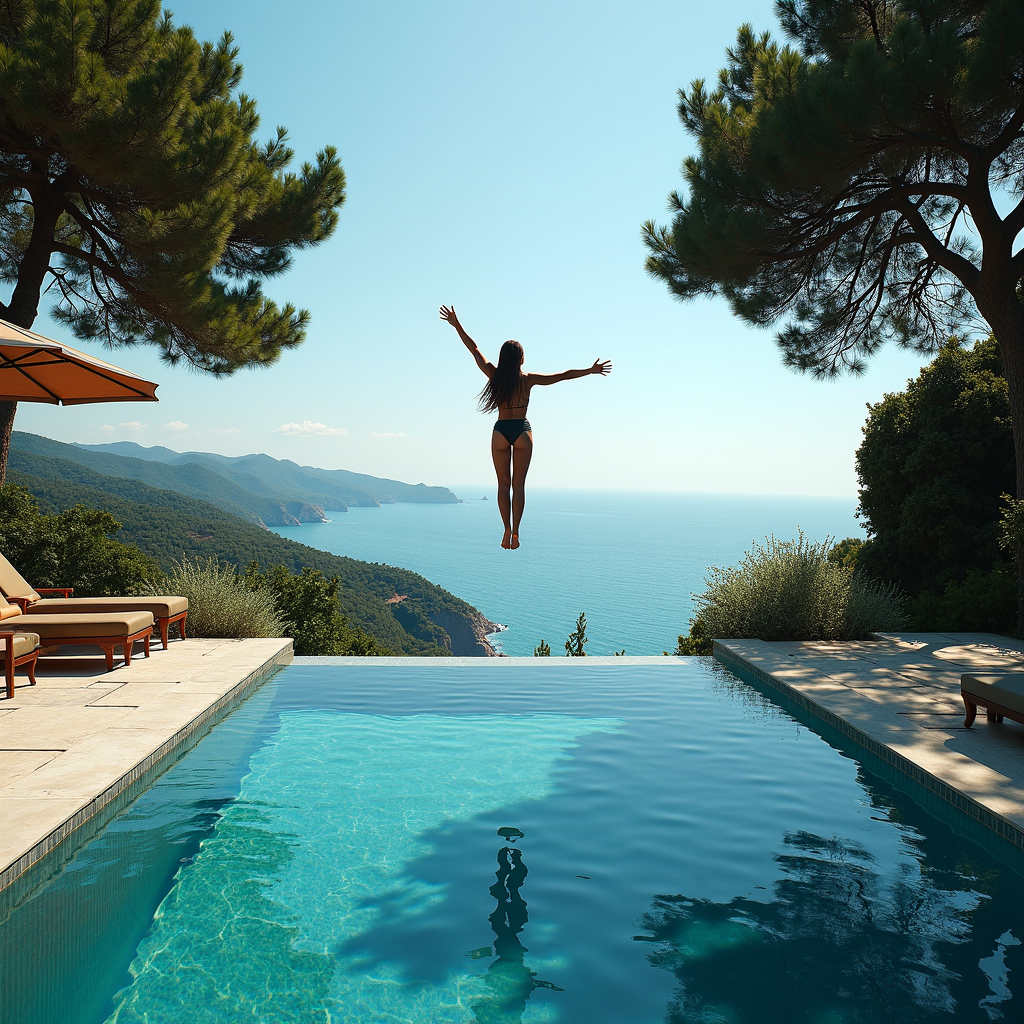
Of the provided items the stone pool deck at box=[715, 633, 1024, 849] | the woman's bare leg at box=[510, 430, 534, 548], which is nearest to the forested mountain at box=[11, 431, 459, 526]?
the woman's bare leg at box=[510, 430, 534, 548]

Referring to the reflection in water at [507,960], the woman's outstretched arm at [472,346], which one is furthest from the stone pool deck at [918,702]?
the woman's outstretched arm at [472,346]

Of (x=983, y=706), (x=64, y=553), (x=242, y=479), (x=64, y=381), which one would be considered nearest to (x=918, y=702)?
(x=983, y=706)

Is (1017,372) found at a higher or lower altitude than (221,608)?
higher

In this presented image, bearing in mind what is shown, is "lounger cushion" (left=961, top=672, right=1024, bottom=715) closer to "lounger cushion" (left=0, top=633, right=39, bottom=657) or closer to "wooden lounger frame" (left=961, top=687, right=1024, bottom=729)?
"wooden lounger frame" (left=961, top=687, right=1024, bottom=729)

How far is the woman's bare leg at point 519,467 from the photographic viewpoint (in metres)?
5.34

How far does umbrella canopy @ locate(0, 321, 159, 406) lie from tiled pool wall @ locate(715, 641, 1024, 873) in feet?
20.9

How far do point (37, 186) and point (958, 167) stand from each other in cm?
1132

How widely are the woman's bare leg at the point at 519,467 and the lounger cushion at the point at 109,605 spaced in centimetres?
399

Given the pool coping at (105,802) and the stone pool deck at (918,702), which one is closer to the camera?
the pool coping at (105,802)

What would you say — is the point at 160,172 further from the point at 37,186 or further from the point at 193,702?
the point at 193,702

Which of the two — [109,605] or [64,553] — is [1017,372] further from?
[64,553]

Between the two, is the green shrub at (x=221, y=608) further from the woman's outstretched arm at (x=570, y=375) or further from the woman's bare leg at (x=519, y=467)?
the woman's outstretched arm at (x=570, y=375)

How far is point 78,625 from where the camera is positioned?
6156mm

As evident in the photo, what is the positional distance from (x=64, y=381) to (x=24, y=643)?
8.59 ft
